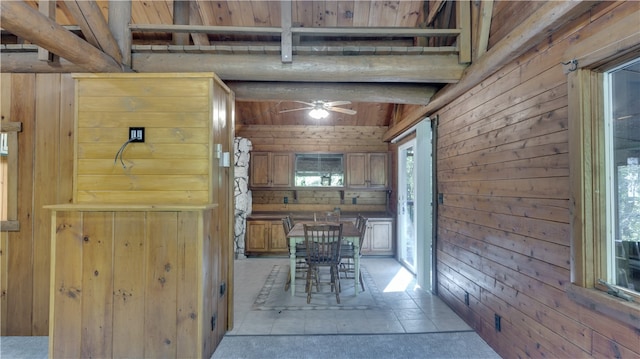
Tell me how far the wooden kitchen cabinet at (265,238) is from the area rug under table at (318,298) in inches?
53.3

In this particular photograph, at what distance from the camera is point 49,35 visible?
1675 millimetres

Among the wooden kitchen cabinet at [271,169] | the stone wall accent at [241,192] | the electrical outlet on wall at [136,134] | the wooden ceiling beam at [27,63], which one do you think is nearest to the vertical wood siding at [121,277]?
the electrical outlet on wall at [136,134]

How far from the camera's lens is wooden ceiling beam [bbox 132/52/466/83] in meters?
2.46

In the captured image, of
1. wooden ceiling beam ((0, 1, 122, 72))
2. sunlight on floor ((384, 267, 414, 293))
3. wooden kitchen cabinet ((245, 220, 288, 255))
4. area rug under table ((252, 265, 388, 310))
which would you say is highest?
wooden ceiling beam ((0, 1, 122, 72))

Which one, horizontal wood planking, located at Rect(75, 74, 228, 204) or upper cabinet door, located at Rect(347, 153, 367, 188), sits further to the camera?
upper cabinet door, located at Rect(347, 153, 367, 188)

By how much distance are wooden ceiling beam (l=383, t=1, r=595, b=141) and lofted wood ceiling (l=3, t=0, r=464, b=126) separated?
157 millimetres

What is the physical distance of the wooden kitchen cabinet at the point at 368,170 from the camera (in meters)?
5.78

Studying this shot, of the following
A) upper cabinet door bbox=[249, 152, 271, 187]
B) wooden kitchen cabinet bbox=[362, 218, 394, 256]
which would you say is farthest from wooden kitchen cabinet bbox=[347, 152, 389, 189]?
upper cabinet door bbox=[249, 152, 271, 187]

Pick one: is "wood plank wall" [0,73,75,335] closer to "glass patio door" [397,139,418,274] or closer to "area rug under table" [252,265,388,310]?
"area rug under table" [252,265,388,310]

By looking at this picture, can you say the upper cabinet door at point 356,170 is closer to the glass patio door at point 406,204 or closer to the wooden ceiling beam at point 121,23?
the glass patio door at point 406,204

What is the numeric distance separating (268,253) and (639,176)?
16.4ft

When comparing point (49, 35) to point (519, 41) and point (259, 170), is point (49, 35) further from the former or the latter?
point (259, 170)

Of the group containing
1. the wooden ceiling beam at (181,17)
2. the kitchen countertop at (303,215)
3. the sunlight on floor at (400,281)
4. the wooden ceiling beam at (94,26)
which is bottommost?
the sunlight on floor at (400,281)

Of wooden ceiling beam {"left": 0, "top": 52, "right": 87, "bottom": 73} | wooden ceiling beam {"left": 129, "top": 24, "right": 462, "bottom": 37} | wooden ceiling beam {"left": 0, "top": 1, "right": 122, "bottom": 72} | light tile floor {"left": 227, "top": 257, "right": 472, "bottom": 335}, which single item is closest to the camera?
wooden ceiling beam {"left": 0, "top": 1, "right": 122, "bottom": 72}
